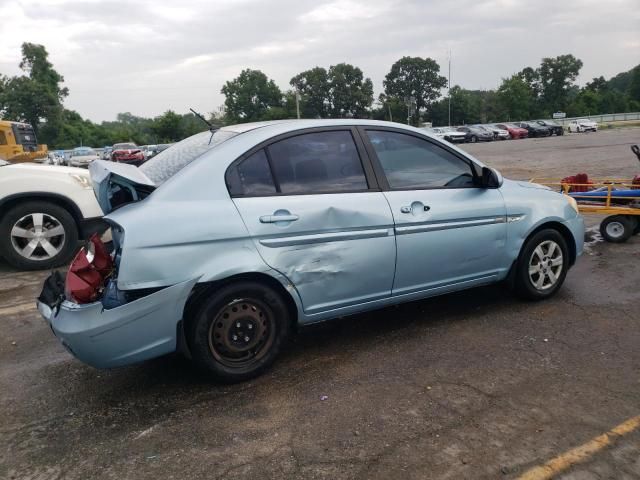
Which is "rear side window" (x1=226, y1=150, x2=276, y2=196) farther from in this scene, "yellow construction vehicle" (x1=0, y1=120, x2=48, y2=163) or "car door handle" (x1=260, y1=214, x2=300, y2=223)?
"yellow construction vehicle" (x1=0, y1=120, x2=48, y2=163)

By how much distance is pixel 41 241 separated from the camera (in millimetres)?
6289

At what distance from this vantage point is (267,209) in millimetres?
3377

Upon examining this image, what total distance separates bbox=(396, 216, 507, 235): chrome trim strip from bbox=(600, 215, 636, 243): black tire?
3.40 metres

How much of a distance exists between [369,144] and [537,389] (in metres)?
1.97

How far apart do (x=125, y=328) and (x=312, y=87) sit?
42986 mm

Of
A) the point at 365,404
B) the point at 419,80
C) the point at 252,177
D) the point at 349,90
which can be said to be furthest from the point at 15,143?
the point at 419,80

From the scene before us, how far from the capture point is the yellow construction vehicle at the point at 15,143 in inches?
882

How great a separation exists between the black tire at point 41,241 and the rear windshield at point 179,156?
266cm

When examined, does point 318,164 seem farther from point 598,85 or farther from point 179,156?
point 598,85

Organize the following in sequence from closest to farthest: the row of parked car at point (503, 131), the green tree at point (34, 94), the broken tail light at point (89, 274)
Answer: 1. the broken tail light at point (89, 274)
2. the row of parked car at point (503, 131)
3. the green tree at point (34, 94)

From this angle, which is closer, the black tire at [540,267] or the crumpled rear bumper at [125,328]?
the crumpled rear bumper at [125,328]

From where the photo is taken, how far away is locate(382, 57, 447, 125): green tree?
83000 millimetres

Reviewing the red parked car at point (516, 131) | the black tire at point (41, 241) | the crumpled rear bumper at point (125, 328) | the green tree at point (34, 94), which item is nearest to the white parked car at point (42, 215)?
the black tire at point (41, 241)

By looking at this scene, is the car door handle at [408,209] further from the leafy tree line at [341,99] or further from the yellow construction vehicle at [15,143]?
the leafy tree line at [341,99]
